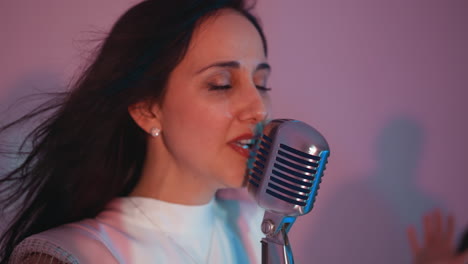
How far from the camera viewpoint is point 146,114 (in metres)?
1.16

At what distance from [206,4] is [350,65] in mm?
850

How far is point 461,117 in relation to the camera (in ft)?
6.40

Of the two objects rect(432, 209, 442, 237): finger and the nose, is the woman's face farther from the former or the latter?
rect(432, 209, 442, 237): finger

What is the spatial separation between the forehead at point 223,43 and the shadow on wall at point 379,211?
0.88 m

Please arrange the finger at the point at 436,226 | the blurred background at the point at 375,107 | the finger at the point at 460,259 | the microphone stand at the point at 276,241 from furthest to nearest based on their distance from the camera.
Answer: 1. the blurred background at the point at 375,107
2. the finger at the point at 436,226
3. the microphone stand at the point at 276,241
4. the finger at the point at 460,259

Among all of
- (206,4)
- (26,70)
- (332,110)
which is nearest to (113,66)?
(206,4)

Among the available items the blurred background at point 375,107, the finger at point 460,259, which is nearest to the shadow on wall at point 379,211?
the blurred background at point 375,107

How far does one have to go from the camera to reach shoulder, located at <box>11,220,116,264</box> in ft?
2.99

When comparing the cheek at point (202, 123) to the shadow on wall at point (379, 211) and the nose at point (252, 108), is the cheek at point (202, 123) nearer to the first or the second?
the nose at point (252, 108)

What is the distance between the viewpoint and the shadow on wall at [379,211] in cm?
175

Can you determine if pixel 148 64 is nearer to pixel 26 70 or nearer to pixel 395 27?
pixel 26 70

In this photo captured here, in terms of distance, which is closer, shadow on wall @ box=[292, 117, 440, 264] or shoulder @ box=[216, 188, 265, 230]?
shoulder @ box=[216, 188, 265, 230]

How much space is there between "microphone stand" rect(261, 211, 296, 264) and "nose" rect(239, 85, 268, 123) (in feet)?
0.86

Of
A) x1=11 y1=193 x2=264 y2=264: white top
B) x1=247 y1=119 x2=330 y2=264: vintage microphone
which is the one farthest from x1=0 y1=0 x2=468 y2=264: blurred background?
x1=247 y1=119 x2=330 y2=264: vintage microphone
